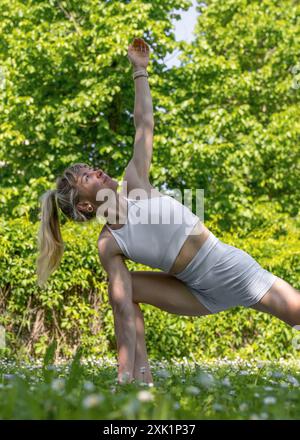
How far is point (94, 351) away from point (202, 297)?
3.97 meters

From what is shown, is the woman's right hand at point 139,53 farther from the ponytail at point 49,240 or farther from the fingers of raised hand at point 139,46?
the ponytail at point 49,240

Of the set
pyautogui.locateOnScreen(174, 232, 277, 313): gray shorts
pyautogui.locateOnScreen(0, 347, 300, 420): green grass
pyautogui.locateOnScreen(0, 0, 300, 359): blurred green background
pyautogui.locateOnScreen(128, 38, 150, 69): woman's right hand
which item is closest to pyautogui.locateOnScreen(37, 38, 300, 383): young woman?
pyautogui.locateOnScreen(174, 232, 277, 313): gray shorts

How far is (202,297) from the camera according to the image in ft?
12.7

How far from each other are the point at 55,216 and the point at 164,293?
81 centimetres

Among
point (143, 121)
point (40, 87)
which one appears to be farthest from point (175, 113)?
point (143, 121)

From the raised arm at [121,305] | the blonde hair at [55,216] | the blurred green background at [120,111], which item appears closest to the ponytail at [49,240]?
the blonde hair at [55,216]

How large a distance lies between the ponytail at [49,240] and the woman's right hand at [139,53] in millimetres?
958

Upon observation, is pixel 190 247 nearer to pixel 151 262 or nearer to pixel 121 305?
pixel 151 262

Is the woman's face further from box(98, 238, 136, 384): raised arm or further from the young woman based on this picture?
box(98, 238, 136, 384): raised arm

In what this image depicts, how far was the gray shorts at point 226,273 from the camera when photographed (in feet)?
12.1

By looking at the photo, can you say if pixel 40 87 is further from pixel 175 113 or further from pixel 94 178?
pixel 94 178

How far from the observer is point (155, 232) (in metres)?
3.63

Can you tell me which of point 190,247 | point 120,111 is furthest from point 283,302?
point 120,111
